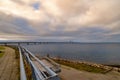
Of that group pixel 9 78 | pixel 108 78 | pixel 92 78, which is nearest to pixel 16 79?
pixel 9 78

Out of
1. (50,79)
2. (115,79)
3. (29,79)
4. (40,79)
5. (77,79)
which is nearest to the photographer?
(50,79)

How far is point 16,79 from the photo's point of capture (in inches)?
350

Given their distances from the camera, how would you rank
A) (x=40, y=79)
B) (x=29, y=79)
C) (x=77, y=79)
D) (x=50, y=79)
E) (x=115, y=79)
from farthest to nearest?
(x=115, y=79)
(x=77, y=79)
(x=29, y=79)
(x=40, y=79)
(x=50, y=79)

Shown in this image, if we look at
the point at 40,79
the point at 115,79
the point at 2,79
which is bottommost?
the point at 115,79

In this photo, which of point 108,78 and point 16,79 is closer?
point 16,79

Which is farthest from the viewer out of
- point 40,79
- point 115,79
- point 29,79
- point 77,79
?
point 115,79

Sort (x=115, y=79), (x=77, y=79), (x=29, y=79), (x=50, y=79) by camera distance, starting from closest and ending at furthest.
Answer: (x=50, y=79) < (x=29, y=79) < (x=77, y=79) < (x=115, y=79)

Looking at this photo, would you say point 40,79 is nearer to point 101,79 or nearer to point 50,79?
point 50,79

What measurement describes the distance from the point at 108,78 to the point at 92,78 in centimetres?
223

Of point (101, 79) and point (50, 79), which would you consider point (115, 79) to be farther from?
point (50, 79)

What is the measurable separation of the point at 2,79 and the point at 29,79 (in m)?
1.62

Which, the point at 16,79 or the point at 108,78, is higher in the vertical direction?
the point at 16,79

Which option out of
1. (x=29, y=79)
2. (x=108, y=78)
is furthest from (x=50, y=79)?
(x=108, y=78)

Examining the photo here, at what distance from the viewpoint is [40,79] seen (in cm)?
278
